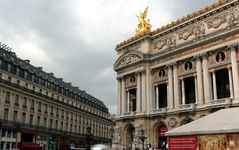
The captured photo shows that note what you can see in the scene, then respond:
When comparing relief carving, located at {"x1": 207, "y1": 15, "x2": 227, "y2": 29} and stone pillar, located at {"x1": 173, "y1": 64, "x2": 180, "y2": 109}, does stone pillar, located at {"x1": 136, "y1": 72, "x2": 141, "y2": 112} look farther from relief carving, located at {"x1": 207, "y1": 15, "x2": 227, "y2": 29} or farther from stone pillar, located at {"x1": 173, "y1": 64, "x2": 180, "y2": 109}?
relief carving, located at {"x1": 207, "y1": 15, "x2": 227, "y2": 29}

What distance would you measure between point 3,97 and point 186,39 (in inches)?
1187

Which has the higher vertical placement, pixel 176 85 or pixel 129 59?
pixel 129 59

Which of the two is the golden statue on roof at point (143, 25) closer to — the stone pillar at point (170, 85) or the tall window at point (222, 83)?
the stone pillar at point (170, 85)

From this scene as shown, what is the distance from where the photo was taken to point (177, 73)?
40.0 meters

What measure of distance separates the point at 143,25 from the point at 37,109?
2674 centimetres

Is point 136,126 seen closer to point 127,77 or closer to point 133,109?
point 133,109

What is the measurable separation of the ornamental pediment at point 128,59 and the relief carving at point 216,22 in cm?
1076

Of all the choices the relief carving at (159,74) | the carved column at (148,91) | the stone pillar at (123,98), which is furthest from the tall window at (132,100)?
the relief carving at (159,74)

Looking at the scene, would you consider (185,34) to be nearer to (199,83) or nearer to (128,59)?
(199,83)

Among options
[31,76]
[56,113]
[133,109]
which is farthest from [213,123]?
[56,113]

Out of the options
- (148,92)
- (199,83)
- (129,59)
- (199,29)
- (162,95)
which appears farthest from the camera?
(129,59)

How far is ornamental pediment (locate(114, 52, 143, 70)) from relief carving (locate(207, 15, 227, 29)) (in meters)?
10.8

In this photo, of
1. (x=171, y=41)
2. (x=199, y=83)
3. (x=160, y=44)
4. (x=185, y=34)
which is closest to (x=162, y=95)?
(x=160, y=44)

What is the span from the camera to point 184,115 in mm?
37375
